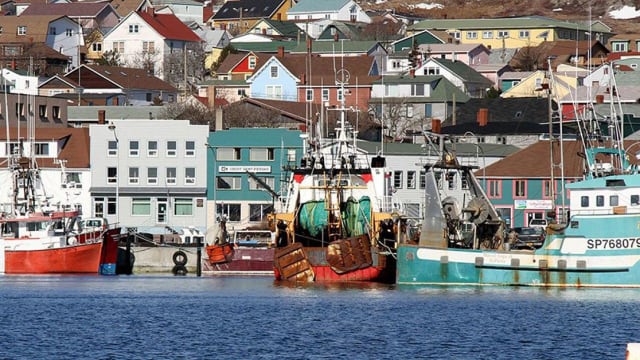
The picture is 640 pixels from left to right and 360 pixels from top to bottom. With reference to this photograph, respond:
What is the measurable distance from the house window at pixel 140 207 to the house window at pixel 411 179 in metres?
16.7

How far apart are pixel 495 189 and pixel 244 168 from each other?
52.5ft

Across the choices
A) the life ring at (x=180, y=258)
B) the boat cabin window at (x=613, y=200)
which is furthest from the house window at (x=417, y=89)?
the boat cabin window at (x=613, y=200)

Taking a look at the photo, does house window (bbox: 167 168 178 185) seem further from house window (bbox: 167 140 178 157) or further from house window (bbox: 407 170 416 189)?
house window (bbox: 407 170 416 189)

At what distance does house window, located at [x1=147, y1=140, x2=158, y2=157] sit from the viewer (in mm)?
111625

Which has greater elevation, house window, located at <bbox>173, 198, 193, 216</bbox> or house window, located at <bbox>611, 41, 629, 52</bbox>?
house window, located at <bbox>611, 41, 629, 52</bbox>

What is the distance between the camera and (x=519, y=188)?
365 ft

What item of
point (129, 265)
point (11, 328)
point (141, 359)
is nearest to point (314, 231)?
point (129, 265)

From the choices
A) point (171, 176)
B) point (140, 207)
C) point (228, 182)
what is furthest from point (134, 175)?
point (228, 182)

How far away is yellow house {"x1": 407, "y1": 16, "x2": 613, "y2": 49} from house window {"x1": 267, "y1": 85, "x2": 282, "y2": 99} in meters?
37.3

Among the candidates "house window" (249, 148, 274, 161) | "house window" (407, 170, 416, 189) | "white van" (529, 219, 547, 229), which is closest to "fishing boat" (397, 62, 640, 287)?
"white van" (529, 219, 547, 229)

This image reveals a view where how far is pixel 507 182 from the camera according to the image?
111500 mm

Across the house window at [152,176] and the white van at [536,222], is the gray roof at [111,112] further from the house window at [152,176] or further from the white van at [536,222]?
the white van at [536,222]

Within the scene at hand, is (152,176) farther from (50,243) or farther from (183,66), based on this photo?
(183,66)

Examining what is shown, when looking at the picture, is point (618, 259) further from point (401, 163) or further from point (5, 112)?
point (5, 112)
